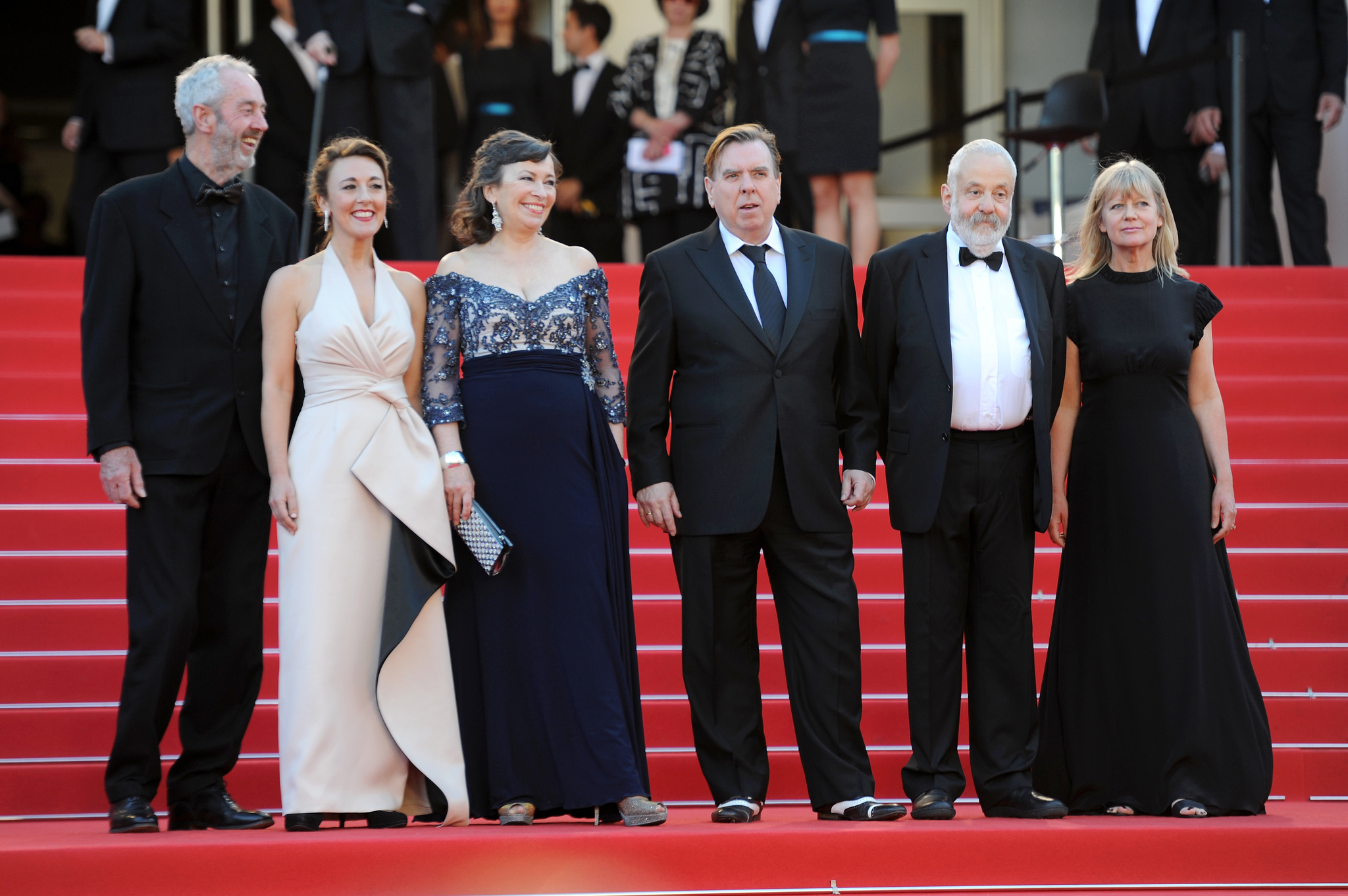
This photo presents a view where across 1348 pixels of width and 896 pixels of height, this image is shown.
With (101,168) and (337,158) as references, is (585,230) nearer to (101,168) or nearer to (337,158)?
(101,168)

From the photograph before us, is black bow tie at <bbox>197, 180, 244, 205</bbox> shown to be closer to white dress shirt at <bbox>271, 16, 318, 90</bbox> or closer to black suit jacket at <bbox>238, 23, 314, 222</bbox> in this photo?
black suit jacket at <bbox>238, 23, 314, 222</bbox>

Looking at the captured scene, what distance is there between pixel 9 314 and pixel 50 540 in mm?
1695

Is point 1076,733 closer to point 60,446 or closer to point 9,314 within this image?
point 60,446

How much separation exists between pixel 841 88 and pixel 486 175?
3516mm

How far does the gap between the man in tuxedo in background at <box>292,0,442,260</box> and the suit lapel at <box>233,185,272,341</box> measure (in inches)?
114

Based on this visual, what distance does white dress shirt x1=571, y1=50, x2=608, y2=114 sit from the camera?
8492 millimetres

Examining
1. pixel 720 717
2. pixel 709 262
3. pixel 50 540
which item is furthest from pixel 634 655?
pixel 50 540

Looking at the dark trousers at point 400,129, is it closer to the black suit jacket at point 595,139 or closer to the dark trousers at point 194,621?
the black suit jacket at point 595,139

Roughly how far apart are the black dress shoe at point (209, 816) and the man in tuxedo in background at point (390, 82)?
11.9ft

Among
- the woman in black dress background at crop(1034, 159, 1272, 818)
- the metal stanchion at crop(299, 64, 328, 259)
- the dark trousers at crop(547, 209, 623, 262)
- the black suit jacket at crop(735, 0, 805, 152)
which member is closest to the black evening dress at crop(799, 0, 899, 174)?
the black suit jacket at crop(735, 0, 805, 152)

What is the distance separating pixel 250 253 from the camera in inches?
163

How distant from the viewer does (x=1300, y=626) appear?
520cm

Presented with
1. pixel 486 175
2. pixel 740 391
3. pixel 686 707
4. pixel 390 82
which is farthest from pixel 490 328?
pixel 390 82

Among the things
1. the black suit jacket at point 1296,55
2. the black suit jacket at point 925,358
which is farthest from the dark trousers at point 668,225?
the black suit jacket at point 925,358
